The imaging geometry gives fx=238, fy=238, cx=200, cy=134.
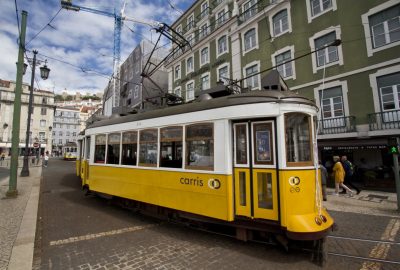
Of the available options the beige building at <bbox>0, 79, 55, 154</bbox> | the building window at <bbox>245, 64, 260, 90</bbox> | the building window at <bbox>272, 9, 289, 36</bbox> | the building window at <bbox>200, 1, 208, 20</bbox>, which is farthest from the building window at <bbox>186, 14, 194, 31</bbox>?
the beige building at <bbox>0, 79, 55, 154</bbox>

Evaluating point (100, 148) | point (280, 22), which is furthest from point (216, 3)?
point (100, 148)

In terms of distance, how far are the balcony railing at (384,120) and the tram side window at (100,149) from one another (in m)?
12.2

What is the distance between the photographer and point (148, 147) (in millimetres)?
6352

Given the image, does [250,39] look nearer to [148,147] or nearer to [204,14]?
[204,14]

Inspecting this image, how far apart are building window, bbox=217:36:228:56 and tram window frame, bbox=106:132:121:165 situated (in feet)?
48.5

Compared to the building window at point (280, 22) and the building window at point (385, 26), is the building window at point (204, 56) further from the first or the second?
the building window at point (385, 26)

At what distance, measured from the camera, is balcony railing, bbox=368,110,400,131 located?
35.8ft

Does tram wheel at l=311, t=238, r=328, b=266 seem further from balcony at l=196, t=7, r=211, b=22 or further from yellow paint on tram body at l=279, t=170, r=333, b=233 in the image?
balcony at l=196, t=7, r=211, b=22

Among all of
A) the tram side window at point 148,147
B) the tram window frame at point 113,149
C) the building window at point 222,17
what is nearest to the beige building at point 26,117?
the building window at point 222,17

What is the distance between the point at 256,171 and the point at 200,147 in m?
1.33

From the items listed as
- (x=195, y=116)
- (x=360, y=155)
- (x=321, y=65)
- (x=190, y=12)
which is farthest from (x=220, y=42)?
(x=195, y=116)

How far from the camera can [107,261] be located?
4227 mm

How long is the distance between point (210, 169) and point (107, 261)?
2.54 metres

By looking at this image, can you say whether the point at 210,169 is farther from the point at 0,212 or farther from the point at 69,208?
the point at 0,212
